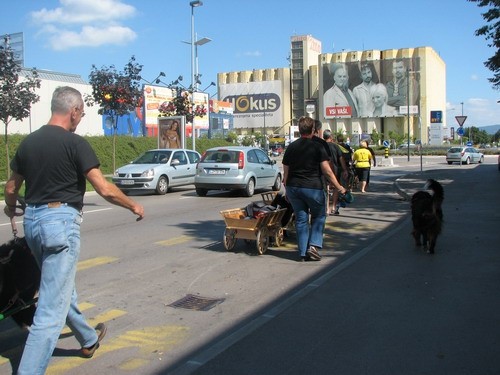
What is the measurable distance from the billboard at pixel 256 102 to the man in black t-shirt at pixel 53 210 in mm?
123775

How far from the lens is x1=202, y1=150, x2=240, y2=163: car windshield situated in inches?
664

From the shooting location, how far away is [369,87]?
11144 centimetres

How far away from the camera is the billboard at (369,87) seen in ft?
351

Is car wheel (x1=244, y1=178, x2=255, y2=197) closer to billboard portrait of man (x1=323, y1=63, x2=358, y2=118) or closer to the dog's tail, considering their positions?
the dog's tail

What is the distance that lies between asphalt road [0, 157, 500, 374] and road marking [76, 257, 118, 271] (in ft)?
0.05

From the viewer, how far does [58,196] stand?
3.51 m

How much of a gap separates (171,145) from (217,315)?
2236 centimetres

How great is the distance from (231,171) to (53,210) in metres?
13.1

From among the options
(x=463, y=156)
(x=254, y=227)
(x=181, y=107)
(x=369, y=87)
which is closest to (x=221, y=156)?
(x=254, y=227)

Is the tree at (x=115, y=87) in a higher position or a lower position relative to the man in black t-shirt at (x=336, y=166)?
higher

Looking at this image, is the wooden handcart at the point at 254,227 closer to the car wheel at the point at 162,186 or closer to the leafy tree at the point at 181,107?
the car wheel at the point at 162,186

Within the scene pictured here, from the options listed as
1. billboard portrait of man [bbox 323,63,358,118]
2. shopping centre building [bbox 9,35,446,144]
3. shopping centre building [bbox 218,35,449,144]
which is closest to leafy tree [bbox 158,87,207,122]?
shopping centre building [bbox 9,35,446,144]

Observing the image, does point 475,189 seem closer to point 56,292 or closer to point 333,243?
point 333,243

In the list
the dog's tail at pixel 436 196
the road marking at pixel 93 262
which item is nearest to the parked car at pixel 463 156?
the dog's tail at pixel 436 196
